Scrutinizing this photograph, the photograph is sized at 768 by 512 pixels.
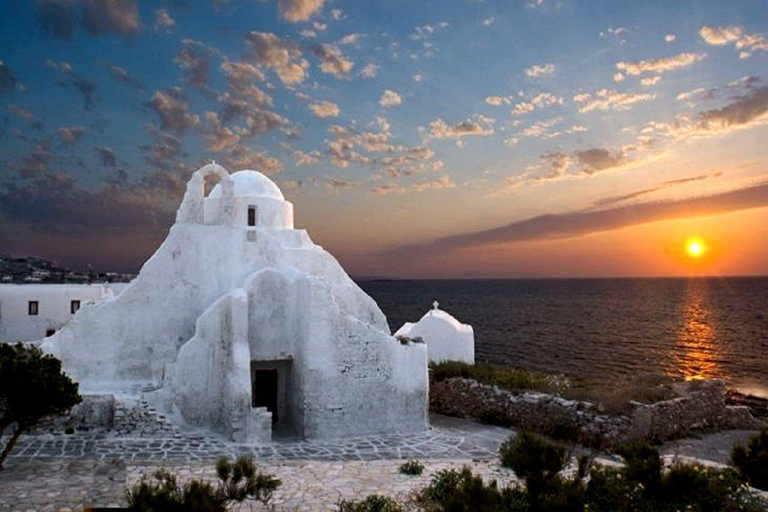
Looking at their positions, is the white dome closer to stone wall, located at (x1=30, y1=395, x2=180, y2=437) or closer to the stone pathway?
stone wall, located at (x1=30, y1=395, x2=180, y2=437)

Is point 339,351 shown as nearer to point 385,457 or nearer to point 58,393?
point 385,457

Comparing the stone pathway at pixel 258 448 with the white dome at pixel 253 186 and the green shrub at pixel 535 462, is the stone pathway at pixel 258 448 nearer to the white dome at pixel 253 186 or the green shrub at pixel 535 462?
the green shrub at pixel 535 462

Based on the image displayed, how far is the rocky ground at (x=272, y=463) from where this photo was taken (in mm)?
9539

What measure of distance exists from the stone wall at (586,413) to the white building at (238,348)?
3111mm

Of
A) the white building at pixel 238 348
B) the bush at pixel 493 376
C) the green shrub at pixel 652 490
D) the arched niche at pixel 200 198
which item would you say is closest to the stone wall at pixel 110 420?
the white building at pixel 238 348

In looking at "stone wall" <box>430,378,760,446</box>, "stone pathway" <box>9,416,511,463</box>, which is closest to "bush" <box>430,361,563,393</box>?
"stone wall" <box>430,378,760,446</box>

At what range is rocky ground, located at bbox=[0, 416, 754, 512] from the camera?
9.54 m

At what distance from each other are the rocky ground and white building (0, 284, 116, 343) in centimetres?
1574

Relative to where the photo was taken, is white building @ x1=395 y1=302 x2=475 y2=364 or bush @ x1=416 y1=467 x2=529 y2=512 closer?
bush @ x1=416 y1=467 x2=529 y2=512

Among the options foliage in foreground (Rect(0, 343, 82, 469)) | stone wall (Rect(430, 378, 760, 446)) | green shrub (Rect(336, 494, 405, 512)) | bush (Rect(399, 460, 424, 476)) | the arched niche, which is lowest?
stone wall (Rect(430, 378, 760, 446))

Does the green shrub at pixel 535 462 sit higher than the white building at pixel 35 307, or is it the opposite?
the white building at pixel 35 307

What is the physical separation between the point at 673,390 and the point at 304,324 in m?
12.8

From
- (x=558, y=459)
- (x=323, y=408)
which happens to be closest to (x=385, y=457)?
(x=323, y=408)

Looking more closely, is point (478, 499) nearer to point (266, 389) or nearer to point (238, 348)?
point (238, 348)
